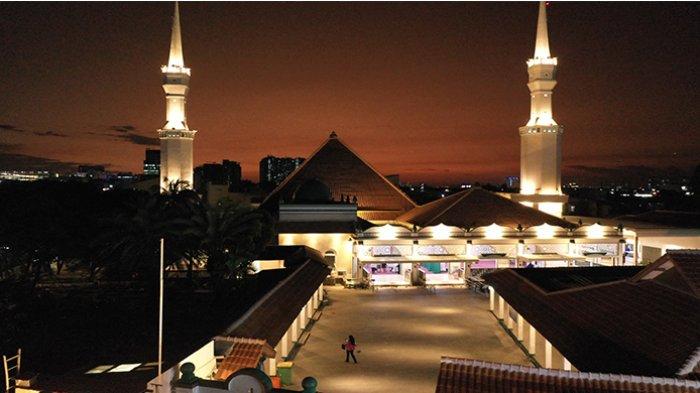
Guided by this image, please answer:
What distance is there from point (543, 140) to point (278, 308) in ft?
133

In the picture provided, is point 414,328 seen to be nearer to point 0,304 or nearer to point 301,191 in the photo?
point 0,304

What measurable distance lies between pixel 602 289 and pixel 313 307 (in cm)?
1455

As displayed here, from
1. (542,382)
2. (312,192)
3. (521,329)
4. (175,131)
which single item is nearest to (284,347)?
(521,329)

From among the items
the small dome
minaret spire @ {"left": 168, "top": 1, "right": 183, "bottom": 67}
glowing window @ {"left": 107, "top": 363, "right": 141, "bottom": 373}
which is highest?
minaret spire @ {"left": 168, "top": 1, "right": 183, "bottom": 67}

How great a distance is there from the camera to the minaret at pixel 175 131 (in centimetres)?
5622

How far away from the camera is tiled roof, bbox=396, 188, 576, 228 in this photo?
41.9 metres

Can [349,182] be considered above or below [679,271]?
above

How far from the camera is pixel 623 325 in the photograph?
1619 centimetres

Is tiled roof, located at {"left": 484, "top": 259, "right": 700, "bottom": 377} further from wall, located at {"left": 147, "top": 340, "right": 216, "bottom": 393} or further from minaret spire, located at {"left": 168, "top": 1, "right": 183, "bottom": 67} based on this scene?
minaret spire, located at {"left": 168, "top": 1, "right": 183, "bottom": 67}

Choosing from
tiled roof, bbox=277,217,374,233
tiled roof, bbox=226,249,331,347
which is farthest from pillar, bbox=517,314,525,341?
tiled roof, bbox=277,217,374,233

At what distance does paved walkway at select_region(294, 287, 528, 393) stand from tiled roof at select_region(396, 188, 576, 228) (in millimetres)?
8397

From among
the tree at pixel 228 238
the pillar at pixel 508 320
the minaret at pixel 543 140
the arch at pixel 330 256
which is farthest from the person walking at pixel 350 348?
the minaret at pixel 543 140

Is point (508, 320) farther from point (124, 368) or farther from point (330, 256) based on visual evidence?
point (124, 368)

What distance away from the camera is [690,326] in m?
14.4
